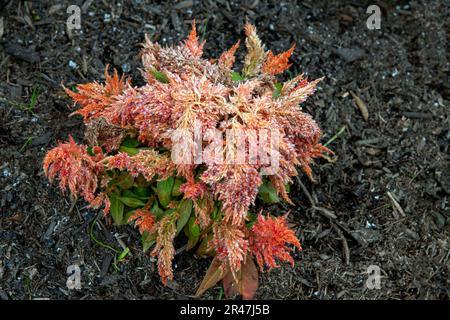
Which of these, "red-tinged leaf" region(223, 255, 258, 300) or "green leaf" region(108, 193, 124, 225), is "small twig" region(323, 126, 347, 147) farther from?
"green leaf" region(108, 193, 124, 225)

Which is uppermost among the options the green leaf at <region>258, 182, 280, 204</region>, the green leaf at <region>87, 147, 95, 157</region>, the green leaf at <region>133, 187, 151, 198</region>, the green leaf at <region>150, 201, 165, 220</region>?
the green leaf at <region>87, 147, 95, 157</region>

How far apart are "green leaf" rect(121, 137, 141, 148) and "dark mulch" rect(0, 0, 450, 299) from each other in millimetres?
747

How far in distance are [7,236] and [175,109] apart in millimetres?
1637

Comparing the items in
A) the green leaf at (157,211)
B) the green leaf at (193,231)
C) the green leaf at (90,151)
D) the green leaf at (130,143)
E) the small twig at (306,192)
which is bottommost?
the small twig at (306,192)

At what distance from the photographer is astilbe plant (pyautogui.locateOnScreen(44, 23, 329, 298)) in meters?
2.78

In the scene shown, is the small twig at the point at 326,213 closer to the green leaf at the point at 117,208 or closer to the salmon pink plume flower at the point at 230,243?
the salmon pink plume flower at the point at 230,243

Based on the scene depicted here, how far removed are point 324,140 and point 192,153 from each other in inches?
63.3

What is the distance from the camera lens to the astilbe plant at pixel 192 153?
2.78 metres

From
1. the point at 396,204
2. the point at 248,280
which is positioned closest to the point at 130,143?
the point at 248,280

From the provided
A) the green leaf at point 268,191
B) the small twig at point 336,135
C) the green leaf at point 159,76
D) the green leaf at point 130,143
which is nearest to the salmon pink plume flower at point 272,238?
the green leaf at point 268,191

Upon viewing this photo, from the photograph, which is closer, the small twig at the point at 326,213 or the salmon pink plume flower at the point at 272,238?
the salmon pink plume flower at the point at 272,238

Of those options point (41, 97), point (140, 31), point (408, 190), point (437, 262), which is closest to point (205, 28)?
point (140, 31)

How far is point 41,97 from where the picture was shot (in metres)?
4.02

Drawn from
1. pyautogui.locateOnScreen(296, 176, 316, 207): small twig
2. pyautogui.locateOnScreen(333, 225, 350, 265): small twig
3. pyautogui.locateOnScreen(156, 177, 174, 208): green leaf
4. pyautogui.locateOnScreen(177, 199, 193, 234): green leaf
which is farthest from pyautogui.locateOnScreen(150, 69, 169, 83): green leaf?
pyautogui.locateOnScreen(333, 225, 350, 265): small twig
